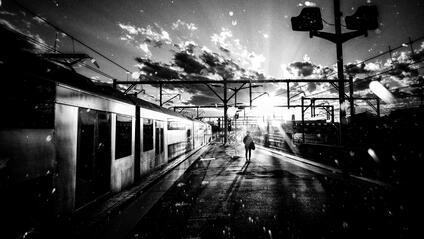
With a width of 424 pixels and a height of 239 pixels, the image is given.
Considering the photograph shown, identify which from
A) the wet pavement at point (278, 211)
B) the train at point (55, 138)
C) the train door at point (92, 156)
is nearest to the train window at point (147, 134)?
the train at point (55, 138)

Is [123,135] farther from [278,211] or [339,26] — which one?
[339,26]

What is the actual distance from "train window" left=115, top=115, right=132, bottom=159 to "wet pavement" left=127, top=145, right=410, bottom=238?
6.70ft

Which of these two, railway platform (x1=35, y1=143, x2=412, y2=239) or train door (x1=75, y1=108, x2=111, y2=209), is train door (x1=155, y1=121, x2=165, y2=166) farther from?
train door (x1=75, y1=108, x2=111, y2=209)

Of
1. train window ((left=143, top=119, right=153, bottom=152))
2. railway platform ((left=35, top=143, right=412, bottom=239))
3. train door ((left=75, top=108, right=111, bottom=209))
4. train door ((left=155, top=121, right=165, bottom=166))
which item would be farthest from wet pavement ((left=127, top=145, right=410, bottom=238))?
train door ((left=155, top=121, right=165, bottom=166))

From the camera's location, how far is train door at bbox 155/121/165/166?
966 cm

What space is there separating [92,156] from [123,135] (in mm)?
1675

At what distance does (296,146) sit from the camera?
683 inches

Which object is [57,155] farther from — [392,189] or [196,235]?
[392,189]

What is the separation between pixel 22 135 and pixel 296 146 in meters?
18.0

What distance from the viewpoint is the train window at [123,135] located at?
6.19 m

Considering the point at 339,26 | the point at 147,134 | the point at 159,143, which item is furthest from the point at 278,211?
the point at 339,26

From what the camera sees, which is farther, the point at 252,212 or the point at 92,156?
the point at 92,156

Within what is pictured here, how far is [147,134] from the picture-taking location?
841 cm

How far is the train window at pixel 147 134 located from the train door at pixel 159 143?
712mm
